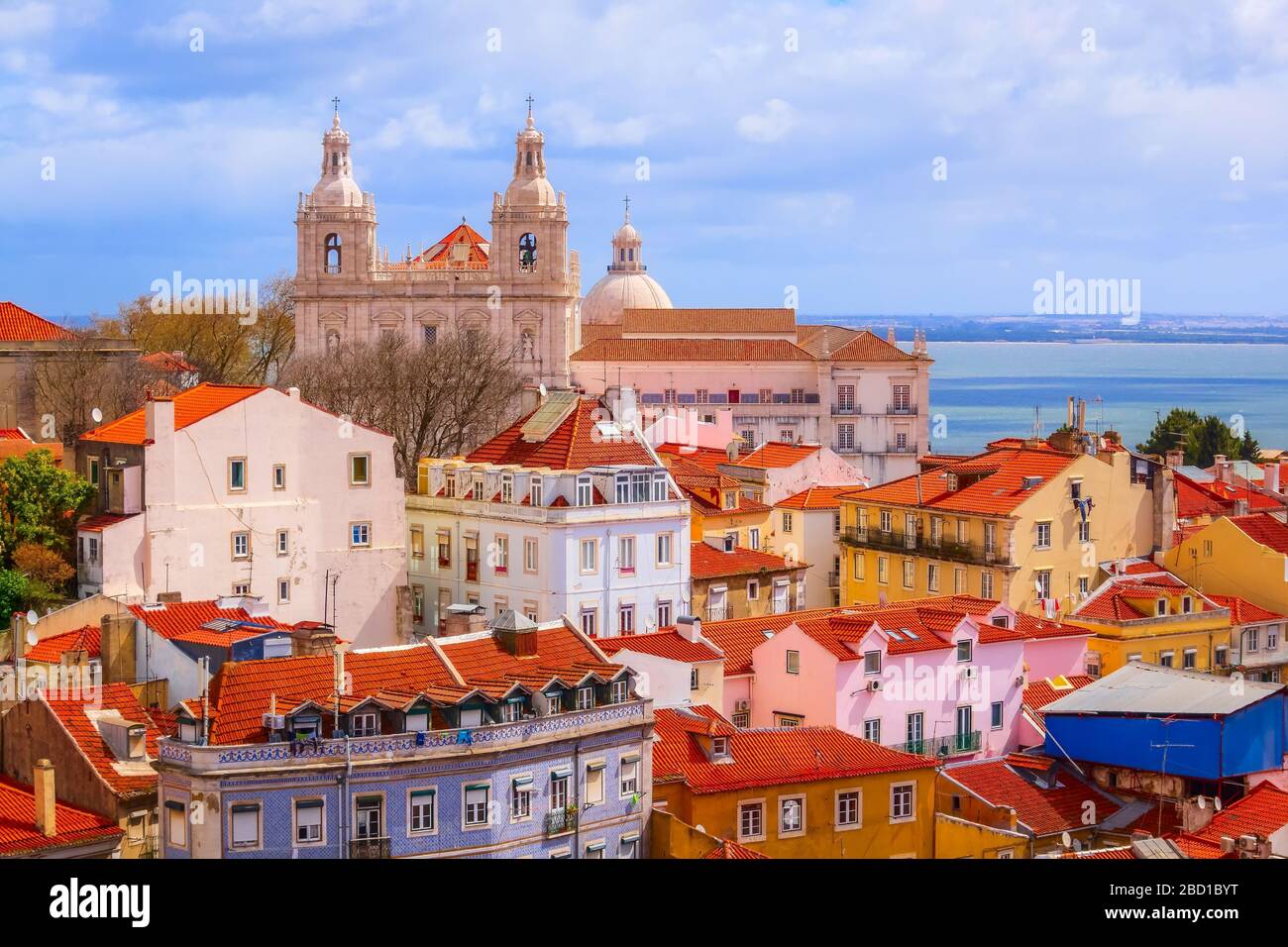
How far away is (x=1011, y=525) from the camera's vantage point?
31016 mm

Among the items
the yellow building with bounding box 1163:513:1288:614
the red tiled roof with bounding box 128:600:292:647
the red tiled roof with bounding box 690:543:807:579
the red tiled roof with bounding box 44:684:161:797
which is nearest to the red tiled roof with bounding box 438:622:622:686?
the red tiled roof with bounding box 128:600:292:647

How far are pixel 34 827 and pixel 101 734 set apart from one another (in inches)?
65.9

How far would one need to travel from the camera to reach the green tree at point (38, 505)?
26.2m

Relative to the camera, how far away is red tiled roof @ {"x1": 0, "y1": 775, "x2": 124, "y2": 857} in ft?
56.4

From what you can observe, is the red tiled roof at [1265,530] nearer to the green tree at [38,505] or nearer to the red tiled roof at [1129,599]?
the red tiled roof at [1129,599]

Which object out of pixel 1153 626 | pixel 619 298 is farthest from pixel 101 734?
pixel 619 298

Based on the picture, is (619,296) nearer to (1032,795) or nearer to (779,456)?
(779,456)

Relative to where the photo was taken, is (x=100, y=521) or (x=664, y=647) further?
(x=100, y=521)

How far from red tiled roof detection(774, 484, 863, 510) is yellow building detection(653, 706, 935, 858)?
14.2 meters

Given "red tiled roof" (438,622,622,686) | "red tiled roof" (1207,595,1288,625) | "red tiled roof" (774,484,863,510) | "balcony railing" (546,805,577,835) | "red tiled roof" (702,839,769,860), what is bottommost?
"red tiled roof" (702,839,769,860)

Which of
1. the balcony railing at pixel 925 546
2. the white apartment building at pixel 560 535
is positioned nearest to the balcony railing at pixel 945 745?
the white apartment building at pixel 560 535

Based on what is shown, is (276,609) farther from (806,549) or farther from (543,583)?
(806,549)

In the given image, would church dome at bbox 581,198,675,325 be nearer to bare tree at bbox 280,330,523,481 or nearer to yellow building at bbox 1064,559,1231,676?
bare tree at bbox 280,330,523,481

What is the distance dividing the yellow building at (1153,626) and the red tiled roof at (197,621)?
12095 mm
